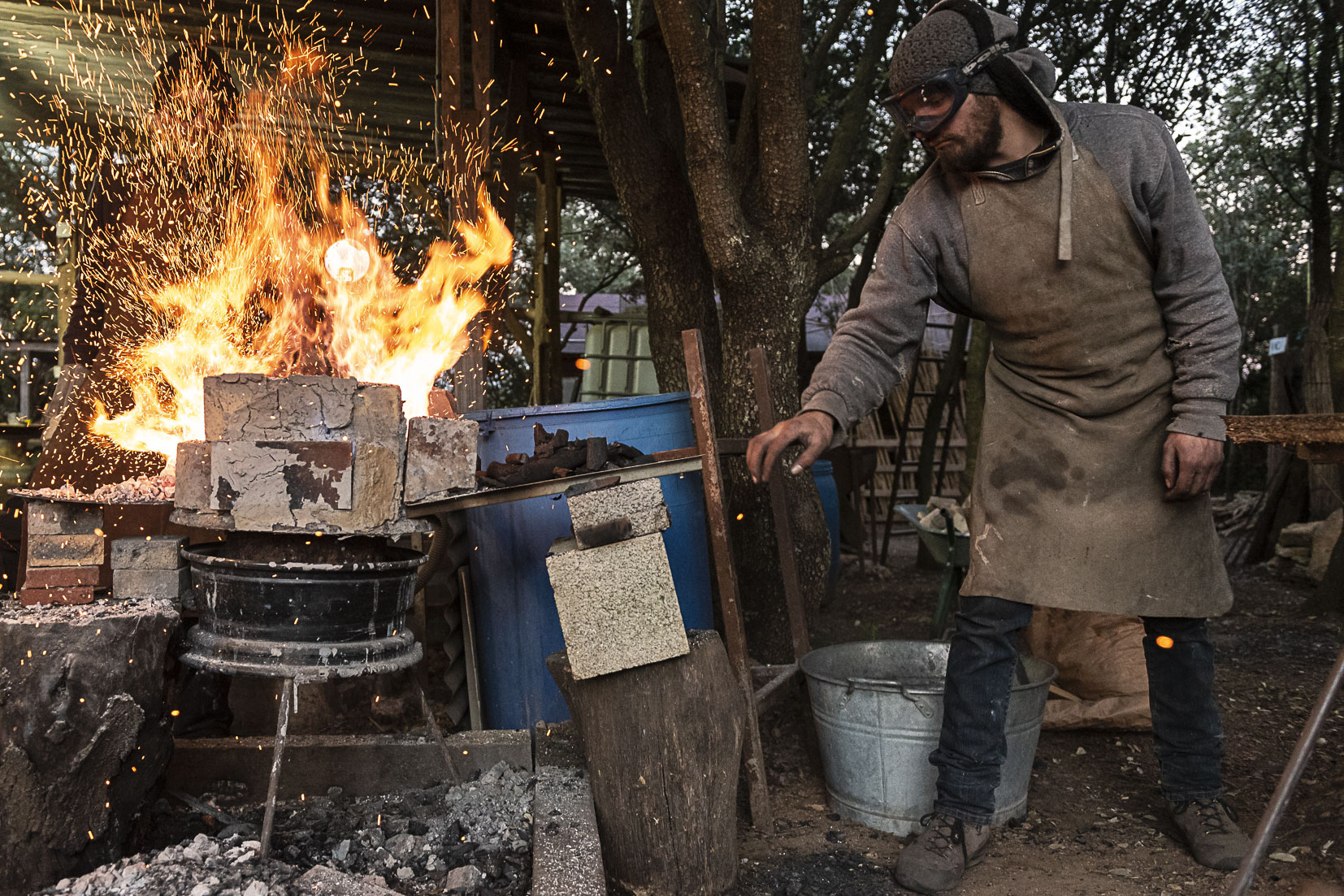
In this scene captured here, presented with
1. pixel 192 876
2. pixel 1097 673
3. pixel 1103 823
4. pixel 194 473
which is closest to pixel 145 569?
pixel 194 473

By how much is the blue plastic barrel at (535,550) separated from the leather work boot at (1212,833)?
173 centimetres

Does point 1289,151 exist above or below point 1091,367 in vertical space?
above

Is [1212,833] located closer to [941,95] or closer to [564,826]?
[564,826]

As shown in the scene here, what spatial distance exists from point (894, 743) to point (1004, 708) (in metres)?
0.44

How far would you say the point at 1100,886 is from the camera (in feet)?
8.94

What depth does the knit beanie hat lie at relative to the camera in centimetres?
259

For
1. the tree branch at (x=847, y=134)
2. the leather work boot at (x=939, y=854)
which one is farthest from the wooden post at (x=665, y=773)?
the tree branch at (x=847, y=134)

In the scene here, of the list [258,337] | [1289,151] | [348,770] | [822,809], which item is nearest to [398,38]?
[258,337]

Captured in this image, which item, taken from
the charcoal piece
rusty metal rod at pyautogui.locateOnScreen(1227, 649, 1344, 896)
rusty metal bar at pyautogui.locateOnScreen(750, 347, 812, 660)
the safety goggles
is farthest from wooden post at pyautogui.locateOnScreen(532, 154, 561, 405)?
rusty metal rod at pyautogui.locateOnScreen(1227, 649, 1344, 896)

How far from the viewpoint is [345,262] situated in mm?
4078

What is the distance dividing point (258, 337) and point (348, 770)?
2.14m

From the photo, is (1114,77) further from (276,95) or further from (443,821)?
(443,821)

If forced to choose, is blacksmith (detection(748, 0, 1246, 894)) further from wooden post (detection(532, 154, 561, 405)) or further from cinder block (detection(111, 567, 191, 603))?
wooden post (detection(532, 154, 561, 405))

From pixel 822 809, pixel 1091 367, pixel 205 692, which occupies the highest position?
pixel 1091 367
